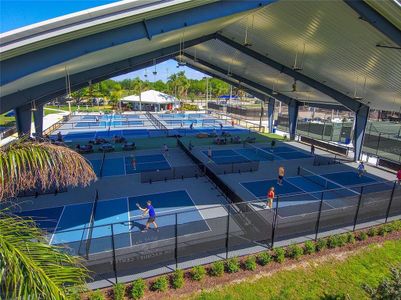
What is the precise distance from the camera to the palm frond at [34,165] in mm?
3836

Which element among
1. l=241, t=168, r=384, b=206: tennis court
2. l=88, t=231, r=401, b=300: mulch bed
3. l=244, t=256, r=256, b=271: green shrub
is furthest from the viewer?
l=241, t=168, r=384, b=206: tennis court

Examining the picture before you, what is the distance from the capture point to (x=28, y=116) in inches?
766

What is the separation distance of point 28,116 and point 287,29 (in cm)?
1856

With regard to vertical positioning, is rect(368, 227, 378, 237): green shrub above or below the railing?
below

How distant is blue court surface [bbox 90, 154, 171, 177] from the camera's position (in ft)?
70.1

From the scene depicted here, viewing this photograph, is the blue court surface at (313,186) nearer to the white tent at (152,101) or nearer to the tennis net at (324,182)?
the tennis net at (324,182)

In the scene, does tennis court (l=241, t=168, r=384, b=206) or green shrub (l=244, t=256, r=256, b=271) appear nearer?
green shrub (l=244, t=256, r=256, b=271)

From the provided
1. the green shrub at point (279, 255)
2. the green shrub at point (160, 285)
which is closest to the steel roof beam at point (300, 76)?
the green shrub at point (279, 255)

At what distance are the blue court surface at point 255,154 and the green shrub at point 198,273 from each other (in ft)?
50.9

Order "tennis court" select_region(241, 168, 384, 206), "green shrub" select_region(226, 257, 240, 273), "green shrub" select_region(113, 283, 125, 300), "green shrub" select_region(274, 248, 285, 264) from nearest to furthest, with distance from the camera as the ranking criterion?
"green shrub" select_region(113, 283, 125, 300) < "green shrub" select_region(226, 257, 240, 273) < "green shrub" select_region(274, 248, 285, 264) < "tennis court" select_region(241, 168, 384, 206)

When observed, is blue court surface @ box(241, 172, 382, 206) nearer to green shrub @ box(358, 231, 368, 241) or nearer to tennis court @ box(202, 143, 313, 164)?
green shrub @ box(358, 231, 368, 241)

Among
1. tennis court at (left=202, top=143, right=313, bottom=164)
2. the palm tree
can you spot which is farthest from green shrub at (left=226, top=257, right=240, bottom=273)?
tennis court at (left=202, top=143, right=313, bottom=164)

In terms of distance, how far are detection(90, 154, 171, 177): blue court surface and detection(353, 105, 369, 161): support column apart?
17831 mm

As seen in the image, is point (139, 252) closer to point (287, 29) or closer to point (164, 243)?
point (164, 243)
